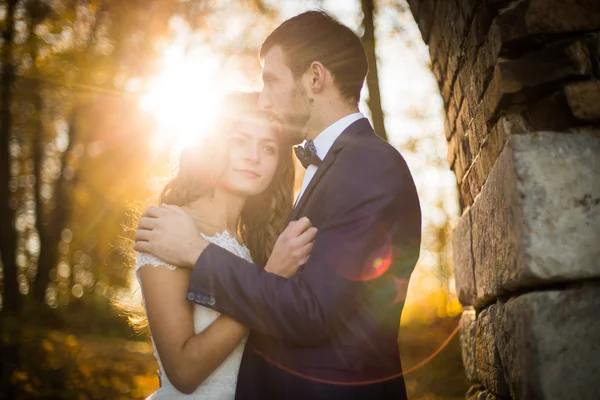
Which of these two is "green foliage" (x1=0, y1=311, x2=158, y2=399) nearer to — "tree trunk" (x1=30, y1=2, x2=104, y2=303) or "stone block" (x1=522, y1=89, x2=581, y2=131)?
"stone block" (x1=522, y1=89, x2=581, y2=131)

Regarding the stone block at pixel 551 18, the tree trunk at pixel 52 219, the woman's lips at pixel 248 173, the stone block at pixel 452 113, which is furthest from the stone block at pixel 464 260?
the tree trunk at pixel 52 219

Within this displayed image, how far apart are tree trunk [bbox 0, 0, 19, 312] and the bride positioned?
712cm

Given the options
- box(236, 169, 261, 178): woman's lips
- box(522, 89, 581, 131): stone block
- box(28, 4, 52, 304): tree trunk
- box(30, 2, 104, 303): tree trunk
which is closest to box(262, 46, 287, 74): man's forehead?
box(236, 169, 261, 178): woman's lips

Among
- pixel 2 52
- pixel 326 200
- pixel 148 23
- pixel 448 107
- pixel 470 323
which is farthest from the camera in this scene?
pixel 148 23

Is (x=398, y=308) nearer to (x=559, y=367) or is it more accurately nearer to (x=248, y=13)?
(x=559, y=367)

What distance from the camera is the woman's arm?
2.28 meters

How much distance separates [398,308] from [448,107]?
55.3 inches

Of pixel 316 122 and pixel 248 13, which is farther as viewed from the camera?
pixel 248 13

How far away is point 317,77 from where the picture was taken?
9.23 feet

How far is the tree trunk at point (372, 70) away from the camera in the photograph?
622 cm

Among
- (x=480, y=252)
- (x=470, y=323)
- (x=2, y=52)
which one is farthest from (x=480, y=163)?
(x=2, y=52)

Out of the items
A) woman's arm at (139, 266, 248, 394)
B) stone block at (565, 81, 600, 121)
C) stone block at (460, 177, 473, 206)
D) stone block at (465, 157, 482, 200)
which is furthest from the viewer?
stone block at (460, 177, 473, 206)

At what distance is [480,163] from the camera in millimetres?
2326

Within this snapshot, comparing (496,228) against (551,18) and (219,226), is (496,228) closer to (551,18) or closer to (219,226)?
(551,18)
